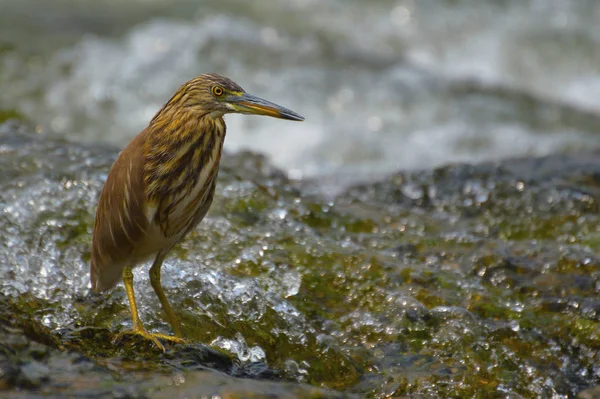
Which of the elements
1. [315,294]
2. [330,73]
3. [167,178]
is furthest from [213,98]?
[330,73]

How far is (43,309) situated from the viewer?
4.20m

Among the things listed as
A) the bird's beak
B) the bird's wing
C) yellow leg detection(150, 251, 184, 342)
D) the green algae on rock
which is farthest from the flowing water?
the bird's beak

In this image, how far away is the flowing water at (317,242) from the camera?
4.03 metres

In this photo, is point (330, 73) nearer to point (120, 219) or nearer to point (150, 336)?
point (120, 219)

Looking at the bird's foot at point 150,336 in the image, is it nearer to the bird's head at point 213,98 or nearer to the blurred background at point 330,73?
the bird's head at point 213,98

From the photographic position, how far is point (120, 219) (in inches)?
153

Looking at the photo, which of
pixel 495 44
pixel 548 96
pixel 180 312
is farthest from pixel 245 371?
pixel 495 44

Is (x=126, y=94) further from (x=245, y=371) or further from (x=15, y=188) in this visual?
(x=245, y=371)

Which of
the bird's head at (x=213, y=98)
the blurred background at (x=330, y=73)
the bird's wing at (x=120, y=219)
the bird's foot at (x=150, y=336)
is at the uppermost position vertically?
the blurred background at (x=330, y=73)

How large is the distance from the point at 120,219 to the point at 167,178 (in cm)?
32

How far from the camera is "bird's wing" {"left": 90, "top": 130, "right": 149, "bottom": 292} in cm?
380

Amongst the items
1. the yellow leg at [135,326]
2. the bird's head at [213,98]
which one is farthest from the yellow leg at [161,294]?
the bird's head at [213,98]

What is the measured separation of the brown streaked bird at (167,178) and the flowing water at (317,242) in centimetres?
42

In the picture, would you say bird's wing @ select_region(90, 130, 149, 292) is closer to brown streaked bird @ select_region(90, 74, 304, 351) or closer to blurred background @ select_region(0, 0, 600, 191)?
brown streaked bird @ select_region(90, 74, 304, 351)
